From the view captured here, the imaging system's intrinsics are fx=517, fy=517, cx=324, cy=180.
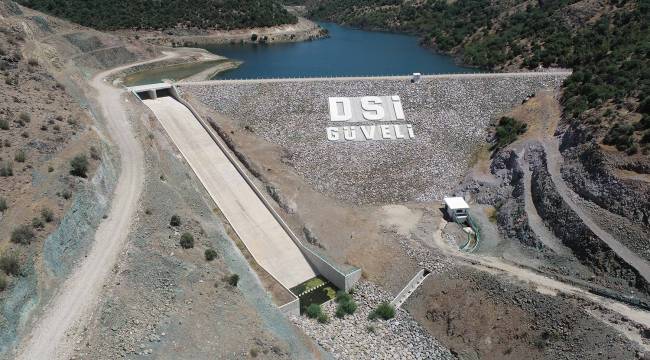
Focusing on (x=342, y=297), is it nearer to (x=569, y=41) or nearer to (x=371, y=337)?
(x=371, y=337)

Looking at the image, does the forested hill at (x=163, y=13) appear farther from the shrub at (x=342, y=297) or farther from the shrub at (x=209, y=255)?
the shrub at (x=342, y=297)

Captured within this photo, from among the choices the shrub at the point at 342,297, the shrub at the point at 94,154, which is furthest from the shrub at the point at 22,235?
the shrub at the point at 342,297

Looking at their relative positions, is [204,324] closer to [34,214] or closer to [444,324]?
[34,214]

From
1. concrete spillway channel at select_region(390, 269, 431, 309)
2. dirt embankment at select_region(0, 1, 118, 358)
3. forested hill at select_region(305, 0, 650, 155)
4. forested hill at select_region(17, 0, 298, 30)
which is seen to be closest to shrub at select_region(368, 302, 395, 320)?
concrete spillway channel at select_region(390, 269, 431, 309)

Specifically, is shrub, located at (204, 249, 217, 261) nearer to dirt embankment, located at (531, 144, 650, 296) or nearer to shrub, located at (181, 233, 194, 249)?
shrub, located at (181, 233, 194, 249)

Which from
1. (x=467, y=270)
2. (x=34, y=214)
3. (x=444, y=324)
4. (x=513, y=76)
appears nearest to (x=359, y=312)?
(x=444, y=324)

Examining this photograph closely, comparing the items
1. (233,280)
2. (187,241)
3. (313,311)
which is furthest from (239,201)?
(313,311)
